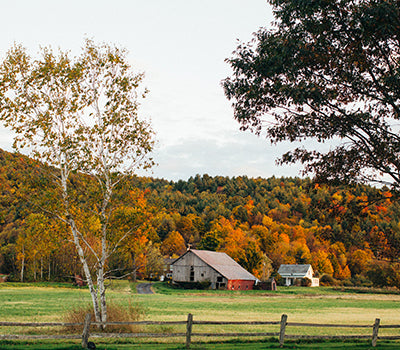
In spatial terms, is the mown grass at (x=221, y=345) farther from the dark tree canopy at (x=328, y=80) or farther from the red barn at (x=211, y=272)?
the red barn at (x=211, y=272)

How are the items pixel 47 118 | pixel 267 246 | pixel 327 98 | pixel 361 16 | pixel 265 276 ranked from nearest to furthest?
pixel 361 16
pixel 327 98
pixel 47 118
pixel 265 276
pixel 267 246

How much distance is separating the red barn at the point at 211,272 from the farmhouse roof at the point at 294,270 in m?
25.2

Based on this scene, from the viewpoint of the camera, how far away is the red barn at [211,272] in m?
79.3

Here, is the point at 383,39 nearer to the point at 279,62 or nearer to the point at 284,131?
the point at 279,62

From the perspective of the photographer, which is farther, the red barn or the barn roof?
the barn roof

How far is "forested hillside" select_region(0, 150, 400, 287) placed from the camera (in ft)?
59.4

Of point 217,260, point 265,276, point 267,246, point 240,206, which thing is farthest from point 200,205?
point 217,260

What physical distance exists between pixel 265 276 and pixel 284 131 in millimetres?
86591

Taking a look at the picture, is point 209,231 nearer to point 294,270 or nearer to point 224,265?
point 294,270

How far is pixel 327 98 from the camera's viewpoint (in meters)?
15.6

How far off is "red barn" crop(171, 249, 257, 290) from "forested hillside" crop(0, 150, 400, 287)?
16.0 ft

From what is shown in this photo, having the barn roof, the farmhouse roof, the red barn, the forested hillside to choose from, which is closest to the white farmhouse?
the farmhouse roof

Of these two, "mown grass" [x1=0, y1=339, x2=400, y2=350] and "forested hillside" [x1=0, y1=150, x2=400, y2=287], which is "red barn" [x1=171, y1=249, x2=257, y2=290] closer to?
"forested hillside" [x1=0, y1=150, x2=400, y2=287]

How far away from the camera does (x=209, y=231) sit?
403ft
